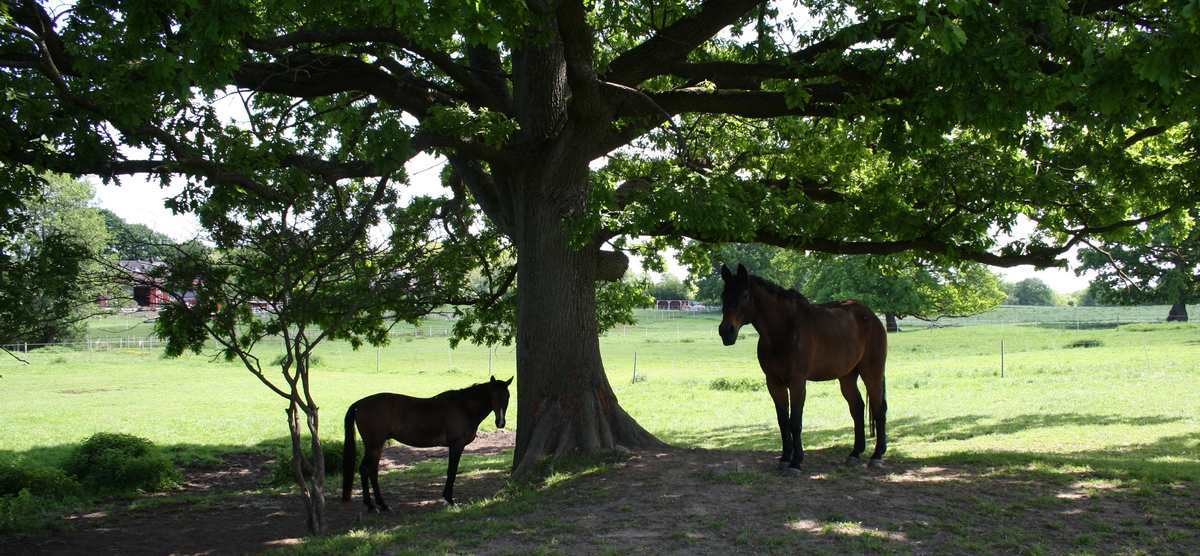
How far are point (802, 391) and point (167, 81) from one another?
7.66m

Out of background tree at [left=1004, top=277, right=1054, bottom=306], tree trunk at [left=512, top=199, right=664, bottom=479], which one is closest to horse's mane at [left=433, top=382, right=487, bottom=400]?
tree trunk at [left=512, top=199, right=664, bottom=479]

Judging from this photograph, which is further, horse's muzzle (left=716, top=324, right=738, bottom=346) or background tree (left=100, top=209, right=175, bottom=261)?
horse's muzzle (left=716, top=324, right=738, bottom=346)

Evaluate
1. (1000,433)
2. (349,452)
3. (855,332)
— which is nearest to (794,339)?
(855,332)

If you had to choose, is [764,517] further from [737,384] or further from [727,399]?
[737,384]

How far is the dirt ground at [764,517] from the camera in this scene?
7512 mm

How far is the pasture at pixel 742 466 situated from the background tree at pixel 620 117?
2.51 m

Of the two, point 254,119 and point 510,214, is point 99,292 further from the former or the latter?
point 510,214

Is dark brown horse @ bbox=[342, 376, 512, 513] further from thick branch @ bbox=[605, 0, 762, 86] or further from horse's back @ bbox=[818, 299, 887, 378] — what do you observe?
thick branch @ bbox=[605, 0, 762, 86]

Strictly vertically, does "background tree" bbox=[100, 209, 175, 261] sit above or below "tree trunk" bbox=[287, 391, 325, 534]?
above

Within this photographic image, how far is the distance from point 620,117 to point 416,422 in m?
5.14

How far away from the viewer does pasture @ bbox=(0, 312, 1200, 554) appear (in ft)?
26.0

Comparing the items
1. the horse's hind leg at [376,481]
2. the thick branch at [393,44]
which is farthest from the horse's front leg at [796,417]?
the thick branch at [393,44]

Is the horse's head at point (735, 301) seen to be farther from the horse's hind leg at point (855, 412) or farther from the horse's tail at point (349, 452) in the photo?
the horse's tail at point (349, 452)

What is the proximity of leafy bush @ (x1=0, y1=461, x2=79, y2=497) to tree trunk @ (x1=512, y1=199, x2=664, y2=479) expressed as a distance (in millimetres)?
7231
